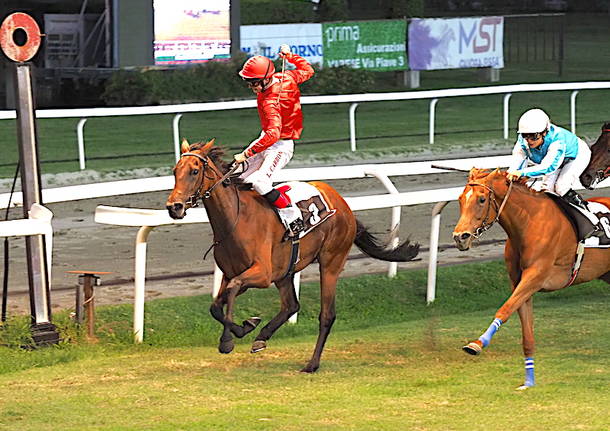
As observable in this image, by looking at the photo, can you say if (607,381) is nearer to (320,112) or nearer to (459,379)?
(459,379)

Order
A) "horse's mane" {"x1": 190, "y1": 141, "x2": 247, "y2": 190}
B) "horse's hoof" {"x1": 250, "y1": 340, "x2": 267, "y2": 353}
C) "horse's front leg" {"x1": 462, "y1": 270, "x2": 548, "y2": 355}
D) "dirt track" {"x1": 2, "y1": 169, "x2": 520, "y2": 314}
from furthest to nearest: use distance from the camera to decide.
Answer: "dirt track" {"x1": 2, "y1": 169, "x2": 520, "y2": 314}
"horse's hoof" {"x1": 250, "y1": 340, "x2": 267, "y2": 353}
"horse's mane" {"x1": 190, "y1": 141, "x2": 247, "y2": 190}
"horse's front leg" {"x1": 462, "y1": 270, "x2": 548, "y2": 355}

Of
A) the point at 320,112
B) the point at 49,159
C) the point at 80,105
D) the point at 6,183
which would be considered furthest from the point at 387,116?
the point at 6,183

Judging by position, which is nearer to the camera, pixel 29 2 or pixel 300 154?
pixel 300 154

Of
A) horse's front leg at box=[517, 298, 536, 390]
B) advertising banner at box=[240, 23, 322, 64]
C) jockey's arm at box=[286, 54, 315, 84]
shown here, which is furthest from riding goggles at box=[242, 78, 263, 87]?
advertising banner at box=[240, 23, 322, 64]

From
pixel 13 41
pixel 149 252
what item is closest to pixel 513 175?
pixel 13 41

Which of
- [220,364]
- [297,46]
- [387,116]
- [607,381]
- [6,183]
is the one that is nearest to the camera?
[607,381]

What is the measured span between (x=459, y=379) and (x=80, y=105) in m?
14.2

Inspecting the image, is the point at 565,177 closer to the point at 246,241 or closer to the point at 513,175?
the point at 513,175

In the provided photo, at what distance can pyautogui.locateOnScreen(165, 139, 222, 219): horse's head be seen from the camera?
6.67m

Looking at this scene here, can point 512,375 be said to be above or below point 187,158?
below

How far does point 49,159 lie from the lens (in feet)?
48.6

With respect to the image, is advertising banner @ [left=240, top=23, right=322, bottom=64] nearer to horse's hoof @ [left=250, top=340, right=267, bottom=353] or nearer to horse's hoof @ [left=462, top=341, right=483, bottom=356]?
horse's hoof @ [left=250, top=340, right=267, bottom=353]

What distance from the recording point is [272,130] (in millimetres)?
7180

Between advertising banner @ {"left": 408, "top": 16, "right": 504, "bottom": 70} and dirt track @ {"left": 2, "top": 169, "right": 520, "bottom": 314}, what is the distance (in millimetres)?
10375
